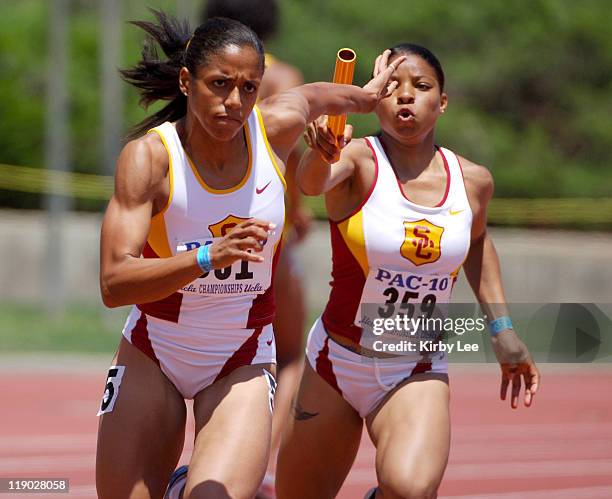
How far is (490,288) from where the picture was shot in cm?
554

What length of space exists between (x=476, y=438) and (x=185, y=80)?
675cm

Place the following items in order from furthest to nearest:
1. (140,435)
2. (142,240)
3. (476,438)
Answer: (476,438) → (140,435) → (142,240)

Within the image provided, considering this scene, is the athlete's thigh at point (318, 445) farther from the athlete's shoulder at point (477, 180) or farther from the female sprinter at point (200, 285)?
the athlete's shoulder at point (477, 180)

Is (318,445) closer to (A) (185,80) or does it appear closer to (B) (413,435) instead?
(B) (413,435)

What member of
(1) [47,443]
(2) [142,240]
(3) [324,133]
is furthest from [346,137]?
(1) [47,443]

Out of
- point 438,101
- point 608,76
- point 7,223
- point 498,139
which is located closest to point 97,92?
point 7,223

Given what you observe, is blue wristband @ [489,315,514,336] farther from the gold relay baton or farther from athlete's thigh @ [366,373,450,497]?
the gold relay baton

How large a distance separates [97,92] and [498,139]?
8045 millimetres

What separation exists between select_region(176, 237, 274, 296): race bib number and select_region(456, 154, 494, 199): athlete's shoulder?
1185mm

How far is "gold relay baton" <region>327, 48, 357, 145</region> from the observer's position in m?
4.98

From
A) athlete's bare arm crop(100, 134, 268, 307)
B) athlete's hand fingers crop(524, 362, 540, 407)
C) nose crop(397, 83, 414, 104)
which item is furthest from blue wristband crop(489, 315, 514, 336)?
athlete's bare arm crop(100, 134, 268, 307)

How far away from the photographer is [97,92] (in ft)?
82.0

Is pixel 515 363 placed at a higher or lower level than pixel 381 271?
lower

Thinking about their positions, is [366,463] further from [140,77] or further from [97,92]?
[97,92]
